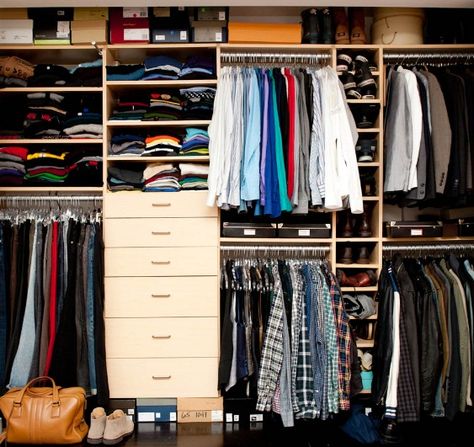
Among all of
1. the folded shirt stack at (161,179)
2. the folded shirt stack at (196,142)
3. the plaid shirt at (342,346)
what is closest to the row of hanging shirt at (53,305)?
the folded shirt stack at (161,179)

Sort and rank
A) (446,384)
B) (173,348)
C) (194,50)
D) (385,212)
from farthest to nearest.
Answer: (385,212) → (194,50) → (173,348) → (446,384)

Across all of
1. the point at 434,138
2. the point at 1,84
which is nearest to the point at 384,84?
the point at 434,138

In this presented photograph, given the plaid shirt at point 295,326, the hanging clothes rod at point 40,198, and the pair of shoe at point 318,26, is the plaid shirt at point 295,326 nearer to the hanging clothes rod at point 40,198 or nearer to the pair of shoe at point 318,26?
the hanging clothes rod at point 40,198

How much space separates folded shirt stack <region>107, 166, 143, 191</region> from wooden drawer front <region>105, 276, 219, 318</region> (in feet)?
1.93

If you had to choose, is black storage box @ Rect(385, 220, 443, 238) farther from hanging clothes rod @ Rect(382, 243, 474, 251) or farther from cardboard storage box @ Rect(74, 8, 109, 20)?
cardboard storage box @ Rect(74, 8, 109, 20)

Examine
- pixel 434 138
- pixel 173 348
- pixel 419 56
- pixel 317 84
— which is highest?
pixel 419 56

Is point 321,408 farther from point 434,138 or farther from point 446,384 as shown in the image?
point 434,138

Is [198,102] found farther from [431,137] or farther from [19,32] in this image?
[431,137]

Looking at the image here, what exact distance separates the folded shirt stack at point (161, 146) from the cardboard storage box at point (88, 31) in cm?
71

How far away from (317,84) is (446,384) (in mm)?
1947

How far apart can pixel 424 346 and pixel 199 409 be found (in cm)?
142

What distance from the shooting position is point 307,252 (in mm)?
3148

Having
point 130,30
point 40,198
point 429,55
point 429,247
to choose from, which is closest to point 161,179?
point 40,198

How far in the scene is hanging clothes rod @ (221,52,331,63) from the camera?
10.0 ft
